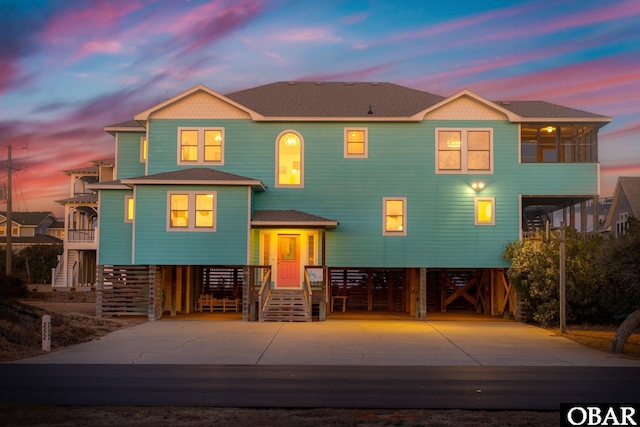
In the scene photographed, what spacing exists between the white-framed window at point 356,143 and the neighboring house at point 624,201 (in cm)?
2854

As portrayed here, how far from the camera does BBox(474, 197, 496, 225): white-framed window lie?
3094 cm

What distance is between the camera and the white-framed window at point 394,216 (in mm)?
31000

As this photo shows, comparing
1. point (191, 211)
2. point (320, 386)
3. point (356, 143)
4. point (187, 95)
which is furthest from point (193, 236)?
point (320, 386)

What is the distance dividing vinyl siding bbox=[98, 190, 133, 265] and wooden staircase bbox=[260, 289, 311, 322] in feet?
21.2

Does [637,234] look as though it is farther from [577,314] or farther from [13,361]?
[13,361]

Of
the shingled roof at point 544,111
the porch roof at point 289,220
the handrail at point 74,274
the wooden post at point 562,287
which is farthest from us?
the handrail at point 74,274

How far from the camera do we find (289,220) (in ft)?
96.5

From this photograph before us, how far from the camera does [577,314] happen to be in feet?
92.2

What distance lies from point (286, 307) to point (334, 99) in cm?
1038

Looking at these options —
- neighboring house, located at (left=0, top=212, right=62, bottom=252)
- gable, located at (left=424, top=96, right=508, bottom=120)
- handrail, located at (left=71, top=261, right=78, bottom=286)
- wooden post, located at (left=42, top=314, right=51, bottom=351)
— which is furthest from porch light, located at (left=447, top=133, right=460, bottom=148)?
neighboring house, located at (left=0, top=212, right=62, bottom=252)

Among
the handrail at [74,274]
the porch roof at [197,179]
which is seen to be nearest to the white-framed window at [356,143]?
the porch roof at [197,179]

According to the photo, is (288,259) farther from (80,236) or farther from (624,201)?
(624,201)

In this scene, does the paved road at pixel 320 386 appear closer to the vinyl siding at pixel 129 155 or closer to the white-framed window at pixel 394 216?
the white-framed window at pixel 394 216

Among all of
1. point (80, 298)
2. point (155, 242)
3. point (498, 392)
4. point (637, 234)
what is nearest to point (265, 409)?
point (498, 392)
